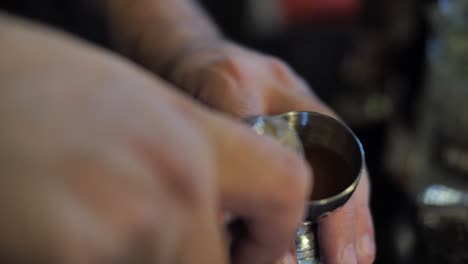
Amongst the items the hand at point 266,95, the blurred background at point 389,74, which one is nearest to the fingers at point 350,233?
the hand at point 266,95

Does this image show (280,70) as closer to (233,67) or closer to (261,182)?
(233,67)

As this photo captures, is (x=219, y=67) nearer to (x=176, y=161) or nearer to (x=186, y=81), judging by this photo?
(x=186, y=81)

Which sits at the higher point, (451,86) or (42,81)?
(42,81)

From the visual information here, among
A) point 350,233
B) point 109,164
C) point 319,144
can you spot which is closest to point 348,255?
point 350,233

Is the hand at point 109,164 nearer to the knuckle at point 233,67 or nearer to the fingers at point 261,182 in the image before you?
the fingers at point 261,182

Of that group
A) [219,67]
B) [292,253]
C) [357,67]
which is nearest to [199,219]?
[292,253]
